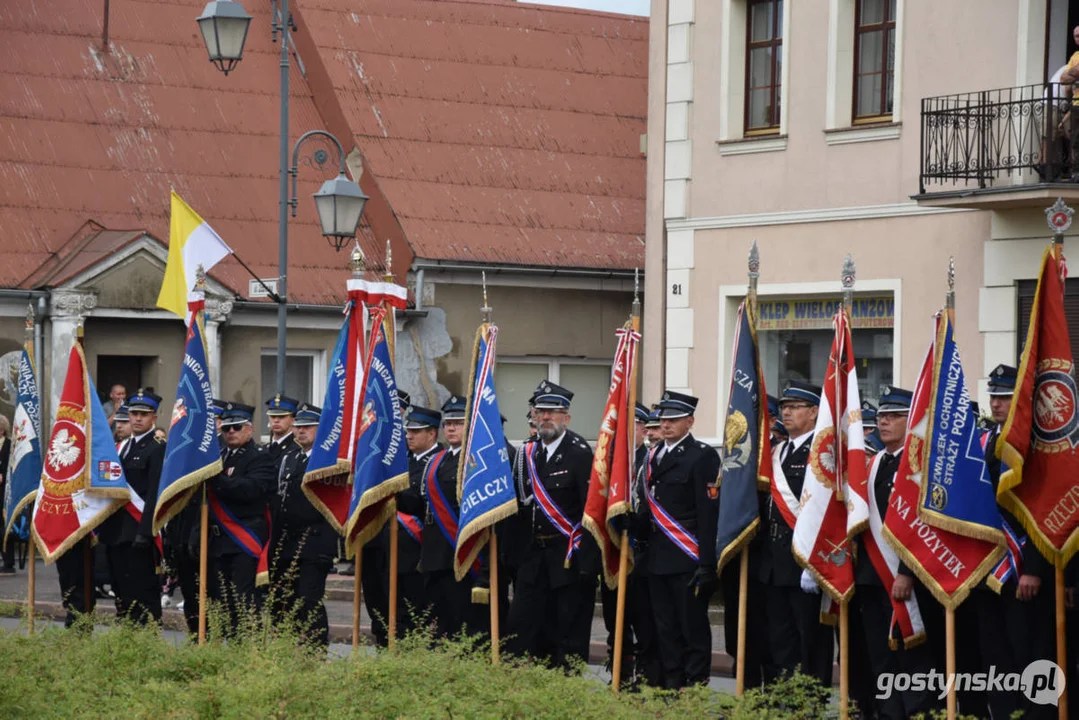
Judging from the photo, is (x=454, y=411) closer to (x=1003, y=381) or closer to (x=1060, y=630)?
(x=1003, y=381)

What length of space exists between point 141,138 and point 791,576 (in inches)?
599

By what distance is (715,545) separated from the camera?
36.3 feet

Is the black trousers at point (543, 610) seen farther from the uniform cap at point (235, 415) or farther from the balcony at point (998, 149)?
the balcony at point (998, 149)

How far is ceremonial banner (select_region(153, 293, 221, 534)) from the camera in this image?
1323 cm

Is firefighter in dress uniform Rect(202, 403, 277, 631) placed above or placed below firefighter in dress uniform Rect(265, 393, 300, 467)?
below

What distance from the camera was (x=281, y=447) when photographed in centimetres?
1375

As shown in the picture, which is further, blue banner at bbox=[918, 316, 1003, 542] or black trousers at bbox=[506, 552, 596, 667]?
black trousers at bbox=[506, 552, 596, 667]

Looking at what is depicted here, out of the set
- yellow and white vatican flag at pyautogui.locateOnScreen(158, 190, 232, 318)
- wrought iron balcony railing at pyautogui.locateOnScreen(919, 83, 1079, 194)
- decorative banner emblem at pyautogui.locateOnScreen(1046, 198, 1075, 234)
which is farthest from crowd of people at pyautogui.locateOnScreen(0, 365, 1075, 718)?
wrought iron balcony railing at pyautogui.locateOnScreen(919, 83, 1079, 194)

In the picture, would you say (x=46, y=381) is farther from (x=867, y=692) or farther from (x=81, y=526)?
(x=867, y=692)

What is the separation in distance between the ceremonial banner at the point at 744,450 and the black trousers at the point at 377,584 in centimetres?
322

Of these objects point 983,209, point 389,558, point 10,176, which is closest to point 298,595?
point 389,558

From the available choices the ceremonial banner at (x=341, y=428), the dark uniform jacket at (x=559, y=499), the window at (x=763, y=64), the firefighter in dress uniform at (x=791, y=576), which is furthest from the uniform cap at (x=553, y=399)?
the window at (x=763, y=64)

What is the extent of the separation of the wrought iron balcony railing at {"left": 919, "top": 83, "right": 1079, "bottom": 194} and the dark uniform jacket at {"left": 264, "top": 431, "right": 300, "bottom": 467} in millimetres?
6550

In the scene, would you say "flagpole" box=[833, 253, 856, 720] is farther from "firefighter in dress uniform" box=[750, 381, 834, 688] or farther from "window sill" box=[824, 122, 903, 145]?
"window sill" box=[824, 122, 903, 145]
